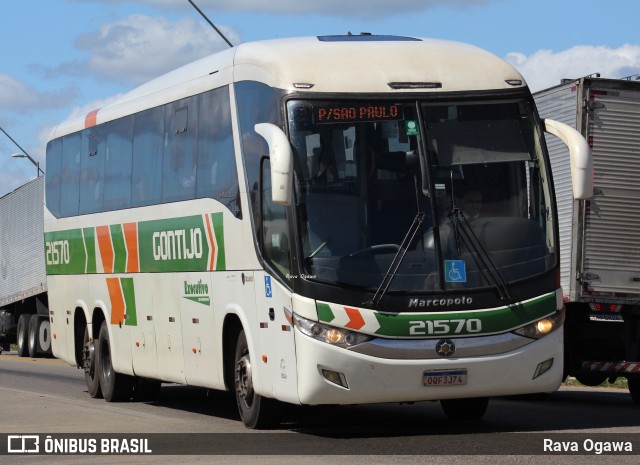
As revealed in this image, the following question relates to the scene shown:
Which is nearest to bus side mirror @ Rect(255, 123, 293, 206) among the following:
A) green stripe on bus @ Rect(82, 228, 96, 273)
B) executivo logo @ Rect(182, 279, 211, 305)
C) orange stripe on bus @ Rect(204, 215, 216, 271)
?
orange stripe on bus @ Rect(204, 215, 216, 271)

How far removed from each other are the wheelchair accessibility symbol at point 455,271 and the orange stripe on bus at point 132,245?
19.7 ft

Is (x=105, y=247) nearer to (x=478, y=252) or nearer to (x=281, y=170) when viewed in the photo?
(x=281, y=170)

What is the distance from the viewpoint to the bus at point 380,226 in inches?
500

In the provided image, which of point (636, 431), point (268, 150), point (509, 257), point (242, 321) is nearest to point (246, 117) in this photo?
point (268, 150)

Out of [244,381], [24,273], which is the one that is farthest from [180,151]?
[24,273]

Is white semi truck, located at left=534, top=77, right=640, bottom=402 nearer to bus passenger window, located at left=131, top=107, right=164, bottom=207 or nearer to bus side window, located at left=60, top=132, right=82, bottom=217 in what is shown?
bus passenger window, located at left=131, top=107, right=164, bottom=207

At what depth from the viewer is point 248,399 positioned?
14.2 metres

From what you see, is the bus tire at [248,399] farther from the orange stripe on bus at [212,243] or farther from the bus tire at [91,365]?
the bus tire at [91,365]

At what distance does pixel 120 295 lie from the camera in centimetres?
1886

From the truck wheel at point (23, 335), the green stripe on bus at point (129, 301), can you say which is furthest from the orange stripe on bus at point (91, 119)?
the truck wheel at point (23, 335)

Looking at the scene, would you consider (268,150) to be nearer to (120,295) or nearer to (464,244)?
(464,244)

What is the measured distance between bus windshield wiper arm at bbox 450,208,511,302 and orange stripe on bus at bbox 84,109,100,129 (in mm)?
8458

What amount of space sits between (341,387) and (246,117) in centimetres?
301

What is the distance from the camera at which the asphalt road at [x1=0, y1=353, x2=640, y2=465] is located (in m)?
11.7
